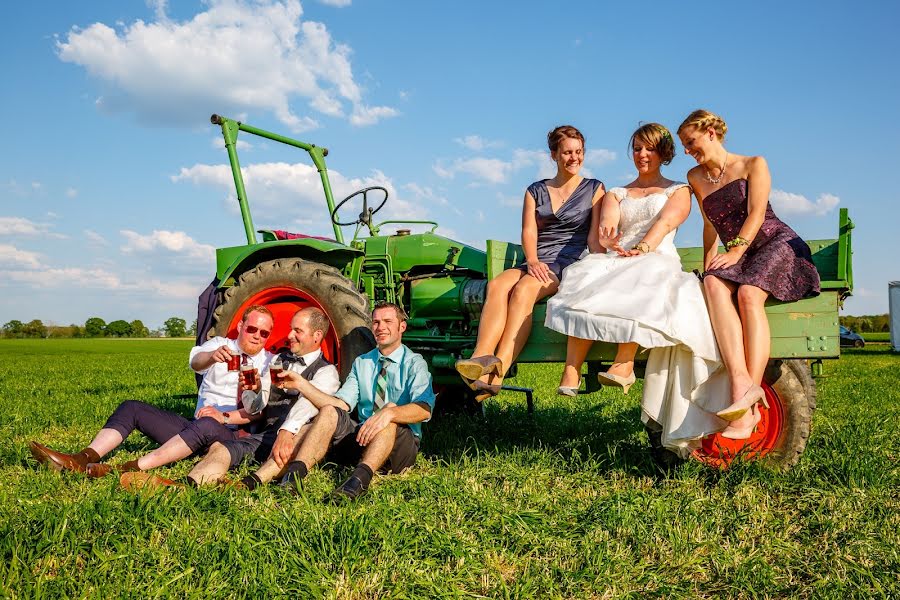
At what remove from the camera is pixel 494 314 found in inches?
142

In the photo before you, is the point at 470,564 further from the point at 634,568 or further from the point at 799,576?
the point at 799,576

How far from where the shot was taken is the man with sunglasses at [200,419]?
3543 millimetres

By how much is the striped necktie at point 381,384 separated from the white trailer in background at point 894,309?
887 inches

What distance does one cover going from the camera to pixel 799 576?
2.37 m

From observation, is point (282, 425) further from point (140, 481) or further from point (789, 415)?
point (789, 415)

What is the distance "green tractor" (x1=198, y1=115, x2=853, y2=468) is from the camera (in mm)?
3371

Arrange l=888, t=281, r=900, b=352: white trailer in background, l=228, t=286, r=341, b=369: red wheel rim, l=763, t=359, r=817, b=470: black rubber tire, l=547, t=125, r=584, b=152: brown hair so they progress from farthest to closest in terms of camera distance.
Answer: l=888, t=281, r=900, b=352: white trailer in background, l=228, t=286, r=341, b=369: red wheel rim, l=547, t=125, r=584, b=152: brown hair, l=763, t=359, r=817, b=470: black rubber tire

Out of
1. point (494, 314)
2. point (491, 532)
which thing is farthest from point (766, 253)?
point (491, 532)

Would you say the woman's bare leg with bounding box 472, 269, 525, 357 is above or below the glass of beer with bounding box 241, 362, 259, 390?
above

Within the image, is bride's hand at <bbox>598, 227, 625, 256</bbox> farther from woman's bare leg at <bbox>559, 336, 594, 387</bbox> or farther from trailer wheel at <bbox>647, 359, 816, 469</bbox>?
trailer wheel at <bbox>647, 359, 816, 469</bbox>

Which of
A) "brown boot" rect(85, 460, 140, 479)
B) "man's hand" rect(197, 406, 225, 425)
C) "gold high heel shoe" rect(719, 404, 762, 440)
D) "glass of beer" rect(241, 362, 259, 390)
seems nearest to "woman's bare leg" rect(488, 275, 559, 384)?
"gold high heel shoe" rect(719, 404, 762, 440)

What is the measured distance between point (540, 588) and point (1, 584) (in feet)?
5.57

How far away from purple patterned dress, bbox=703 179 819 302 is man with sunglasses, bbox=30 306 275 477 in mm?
2629

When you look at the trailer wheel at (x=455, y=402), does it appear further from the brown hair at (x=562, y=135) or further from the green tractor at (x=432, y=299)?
Result: the brown hair at (x=562, y=135)
